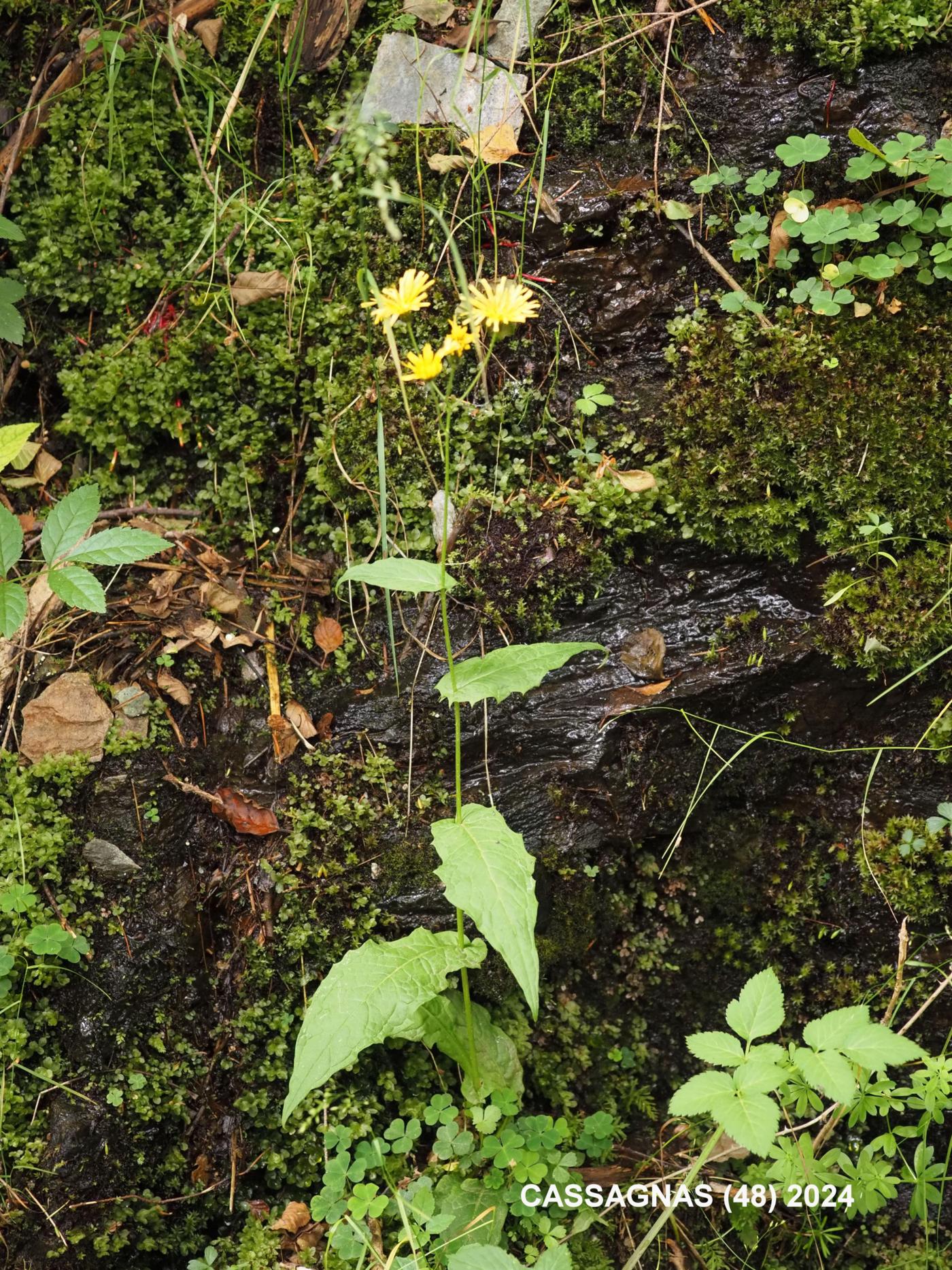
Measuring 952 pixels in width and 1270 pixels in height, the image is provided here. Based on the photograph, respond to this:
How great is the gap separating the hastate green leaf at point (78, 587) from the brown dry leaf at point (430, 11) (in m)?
2.13

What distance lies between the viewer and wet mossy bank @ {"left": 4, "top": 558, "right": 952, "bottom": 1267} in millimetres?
2279

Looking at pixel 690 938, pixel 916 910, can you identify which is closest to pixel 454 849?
pixel 690 938

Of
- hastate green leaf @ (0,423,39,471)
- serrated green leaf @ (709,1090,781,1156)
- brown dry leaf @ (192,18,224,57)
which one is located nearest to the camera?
serrated green leaf @ (709,1090,781,1156)

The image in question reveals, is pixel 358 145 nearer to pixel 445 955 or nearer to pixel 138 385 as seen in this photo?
pixel 138 385

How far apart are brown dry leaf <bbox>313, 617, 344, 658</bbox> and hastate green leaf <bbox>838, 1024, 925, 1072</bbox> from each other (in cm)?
167

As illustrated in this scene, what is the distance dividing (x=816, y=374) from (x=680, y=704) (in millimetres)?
986

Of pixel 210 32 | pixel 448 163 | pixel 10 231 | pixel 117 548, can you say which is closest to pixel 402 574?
pixel 117 548

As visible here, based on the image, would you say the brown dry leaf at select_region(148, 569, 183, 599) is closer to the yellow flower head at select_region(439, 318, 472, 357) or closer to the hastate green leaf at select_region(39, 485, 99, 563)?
the hastate green leaf at select_region(39, 485, 99, 563)

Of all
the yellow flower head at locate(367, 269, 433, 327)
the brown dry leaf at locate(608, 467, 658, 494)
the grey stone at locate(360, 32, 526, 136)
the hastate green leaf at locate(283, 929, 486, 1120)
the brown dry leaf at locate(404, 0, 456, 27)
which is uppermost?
the brown dry leaf at locate(404, 0, 456, 27)

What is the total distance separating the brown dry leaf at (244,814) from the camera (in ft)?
8.22

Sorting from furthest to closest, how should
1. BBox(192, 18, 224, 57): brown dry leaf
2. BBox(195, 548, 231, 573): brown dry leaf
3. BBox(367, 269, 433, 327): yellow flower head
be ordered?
BBox(192, 18, 224, 57): brown dry leaf → BBox(195, 548, 231, 573): brown dry leaf → BBox(367, 269, 433, 327): yellow flower head

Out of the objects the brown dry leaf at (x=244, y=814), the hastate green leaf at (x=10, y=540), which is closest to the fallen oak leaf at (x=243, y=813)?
the brown dry leaf at (x=244, y=814)

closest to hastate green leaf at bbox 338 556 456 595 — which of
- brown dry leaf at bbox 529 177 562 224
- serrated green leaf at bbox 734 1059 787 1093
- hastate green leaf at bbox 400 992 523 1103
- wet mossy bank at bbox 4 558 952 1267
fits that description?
wet mossy bank at bbox 4 558 952 1267

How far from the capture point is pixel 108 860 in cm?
242
